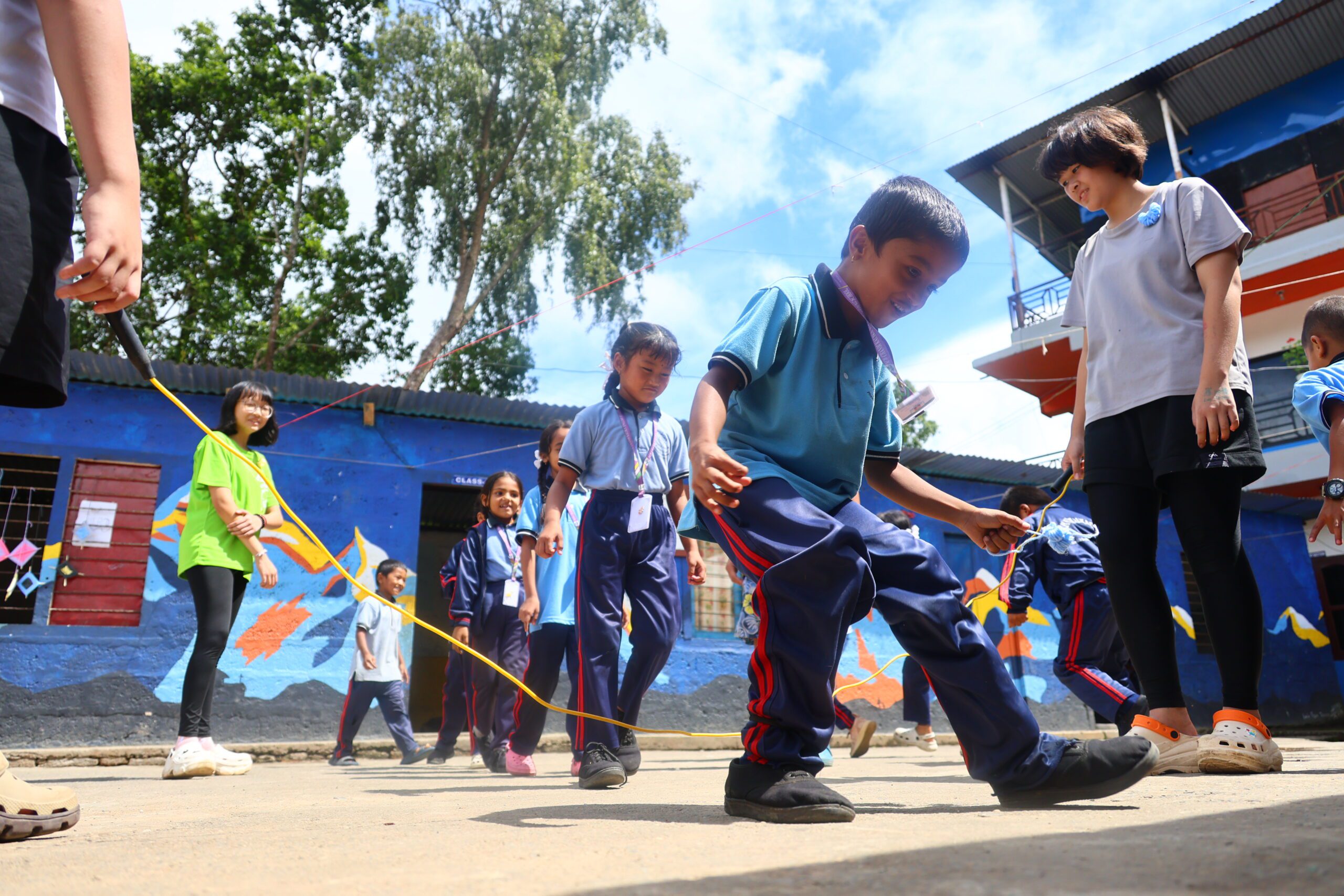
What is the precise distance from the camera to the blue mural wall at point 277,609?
7.38 meters

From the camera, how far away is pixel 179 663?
7.76 metres

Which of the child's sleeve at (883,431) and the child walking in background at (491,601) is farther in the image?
the child walking in background at (491,601)

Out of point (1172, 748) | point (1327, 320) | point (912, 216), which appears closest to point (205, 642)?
point (912, 216)

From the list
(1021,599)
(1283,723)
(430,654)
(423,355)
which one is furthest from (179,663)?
(1283,723)

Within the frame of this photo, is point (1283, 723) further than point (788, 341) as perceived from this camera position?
Yes

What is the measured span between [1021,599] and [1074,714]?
27.3 ft

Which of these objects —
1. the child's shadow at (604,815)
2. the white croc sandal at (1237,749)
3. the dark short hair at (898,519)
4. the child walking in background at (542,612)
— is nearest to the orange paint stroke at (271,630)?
the child walking in background at (542,612)

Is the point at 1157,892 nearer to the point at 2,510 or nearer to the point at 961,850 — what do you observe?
the point at 961,850

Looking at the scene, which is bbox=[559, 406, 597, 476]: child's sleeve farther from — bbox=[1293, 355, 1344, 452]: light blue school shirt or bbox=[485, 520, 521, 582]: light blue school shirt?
bbox=[1293, 355, 1344, 452]: light blue school shirt

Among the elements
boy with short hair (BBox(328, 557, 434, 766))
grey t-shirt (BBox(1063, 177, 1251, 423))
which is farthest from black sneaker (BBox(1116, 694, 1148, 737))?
boy with short hair (BBox(328, 557, 434, 766))

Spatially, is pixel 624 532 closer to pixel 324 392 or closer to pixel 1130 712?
pixel 1130 712

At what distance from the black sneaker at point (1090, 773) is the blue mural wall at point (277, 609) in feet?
21.7

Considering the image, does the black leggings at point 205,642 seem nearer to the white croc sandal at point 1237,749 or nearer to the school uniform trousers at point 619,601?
the school uniform trousers at point 619,601

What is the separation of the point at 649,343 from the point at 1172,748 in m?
2.23
